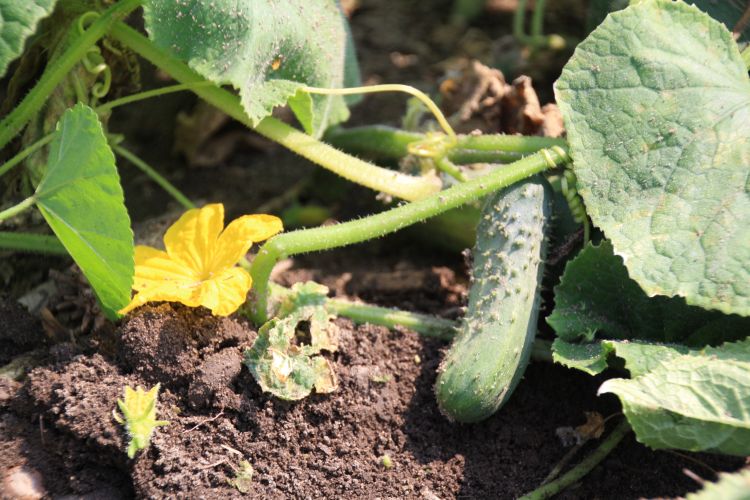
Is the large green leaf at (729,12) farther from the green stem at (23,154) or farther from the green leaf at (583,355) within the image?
the green stem at (23,154)

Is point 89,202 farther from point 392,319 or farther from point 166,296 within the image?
point 392,319

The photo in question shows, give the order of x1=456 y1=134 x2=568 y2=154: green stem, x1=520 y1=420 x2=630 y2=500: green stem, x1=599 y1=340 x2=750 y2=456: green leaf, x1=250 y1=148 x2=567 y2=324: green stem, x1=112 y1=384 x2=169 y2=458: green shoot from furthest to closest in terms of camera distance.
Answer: x1=456 y1=134 x2=568 y2=154: green stem < x1=250 y1=148 x2=567 y2=324: green stem < x1=520 y1=420 x2=630 y2=500: green stem < x1=112 y1=384 x2=169 y2=458: green shoot < x1=599 y1=340 x2=750 y2=456: green leaf

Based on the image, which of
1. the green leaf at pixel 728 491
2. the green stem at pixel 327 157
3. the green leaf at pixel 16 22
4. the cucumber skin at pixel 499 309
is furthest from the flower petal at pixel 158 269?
the green leaf at pixel 728 491

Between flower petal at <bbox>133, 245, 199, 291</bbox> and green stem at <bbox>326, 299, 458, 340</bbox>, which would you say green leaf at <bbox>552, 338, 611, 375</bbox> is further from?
flower petal at <bbox>133, 245, 199, 291</bbox>

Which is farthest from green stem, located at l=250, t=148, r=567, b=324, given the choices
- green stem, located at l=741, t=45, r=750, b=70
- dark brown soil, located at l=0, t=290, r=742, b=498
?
green stem, located at l=741, t=45, r=750, b=70

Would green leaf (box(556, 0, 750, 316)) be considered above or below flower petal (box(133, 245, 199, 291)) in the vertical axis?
above

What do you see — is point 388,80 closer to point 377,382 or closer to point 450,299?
point 450,299
